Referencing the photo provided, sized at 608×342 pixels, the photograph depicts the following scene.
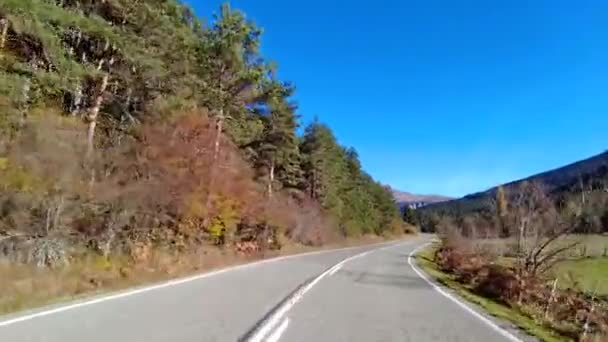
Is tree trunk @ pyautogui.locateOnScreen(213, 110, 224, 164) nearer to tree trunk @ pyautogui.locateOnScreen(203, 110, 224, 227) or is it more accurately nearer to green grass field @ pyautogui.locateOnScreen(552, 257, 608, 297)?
tree trunk @ pyautogui.locateOnScreen(203, 110, 224, 227)

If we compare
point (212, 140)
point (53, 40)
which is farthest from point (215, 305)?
point (212, 140)

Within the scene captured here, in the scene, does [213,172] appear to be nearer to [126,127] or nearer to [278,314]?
[126,127]

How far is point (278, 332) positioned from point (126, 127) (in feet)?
59.7

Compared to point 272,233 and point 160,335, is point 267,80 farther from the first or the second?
point 160,335

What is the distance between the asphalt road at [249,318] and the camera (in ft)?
24.9

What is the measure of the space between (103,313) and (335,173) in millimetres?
68557

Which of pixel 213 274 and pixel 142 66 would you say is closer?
pixel 213 274

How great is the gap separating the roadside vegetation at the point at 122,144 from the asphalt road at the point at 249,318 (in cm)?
188

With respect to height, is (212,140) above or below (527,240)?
above

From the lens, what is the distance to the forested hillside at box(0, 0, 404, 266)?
15814mm

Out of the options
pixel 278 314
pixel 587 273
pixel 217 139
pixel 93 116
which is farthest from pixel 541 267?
pixel 587 273

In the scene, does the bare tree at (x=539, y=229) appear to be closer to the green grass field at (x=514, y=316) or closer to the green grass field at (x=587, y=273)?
the green grass field at (x=514, y=316)

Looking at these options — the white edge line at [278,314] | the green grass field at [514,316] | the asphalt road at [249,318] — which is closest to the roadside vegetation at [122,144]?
the asphalt road at [249,318]

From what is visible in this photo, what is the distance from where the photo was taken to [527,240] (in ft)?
76.9
